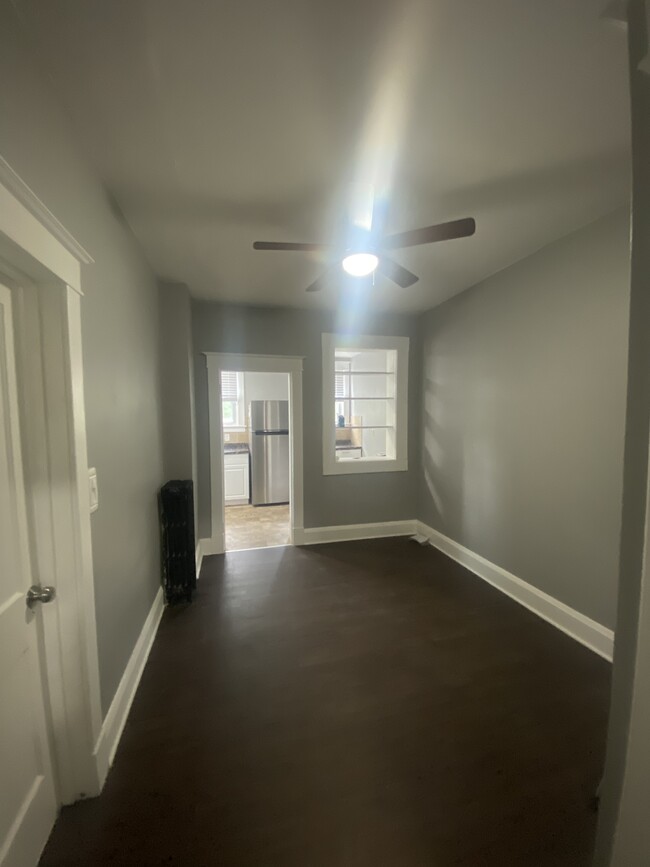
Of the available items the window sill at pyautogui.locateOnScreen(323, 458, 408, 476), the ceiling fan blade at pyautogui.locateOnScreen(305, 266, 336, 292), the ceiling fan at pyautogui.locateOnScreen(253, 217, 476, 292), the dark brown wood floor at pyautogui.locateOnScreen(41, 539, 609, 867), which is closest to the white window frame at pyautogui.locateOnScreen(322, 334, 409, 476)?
the window sill at pyautogui.locateOnScreen(323, 458, 408, 476)

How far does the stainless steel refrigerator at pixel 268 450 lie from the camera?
17.1 feet

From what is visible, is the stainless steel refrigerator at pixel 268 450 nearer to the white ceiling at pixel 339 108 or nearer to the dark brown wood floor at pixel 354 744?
the dark brown wood floor at pixel 354 744

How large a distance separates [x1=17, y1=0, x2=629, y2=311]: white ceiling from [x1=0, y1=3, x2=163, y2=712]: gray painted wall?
17cm

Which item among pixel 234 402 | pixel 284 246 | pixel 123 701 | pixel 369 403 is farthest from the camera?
pixel 234 402

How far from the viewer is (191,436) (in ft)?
9.82

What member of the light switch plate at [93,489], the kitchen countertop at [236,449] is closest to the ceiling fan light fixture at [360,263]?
Result: the light switch plate at [93,489]

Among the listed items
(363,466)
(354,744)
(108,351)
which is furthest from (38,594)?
(363,466)

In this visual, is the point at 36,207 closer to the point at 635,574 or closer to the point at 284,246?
the point at 284,246

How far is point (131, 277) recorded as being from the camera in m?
2.02

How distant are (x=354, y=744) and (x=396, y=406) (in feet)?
9.87

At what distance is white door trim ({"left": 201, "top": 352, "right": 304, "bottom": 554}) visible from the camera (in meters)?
3.45

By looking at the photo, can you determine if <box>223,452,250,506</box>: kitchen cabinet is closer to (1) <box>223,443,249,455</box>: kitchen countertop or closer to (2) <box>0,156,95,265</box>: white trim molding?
(1) <box>223,443,249,455</box>: kitchen countertop

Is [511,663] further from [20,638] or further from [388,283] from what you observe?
[388,283]

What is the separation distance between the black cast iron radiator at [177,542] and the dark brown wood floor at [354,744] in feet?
0.59
